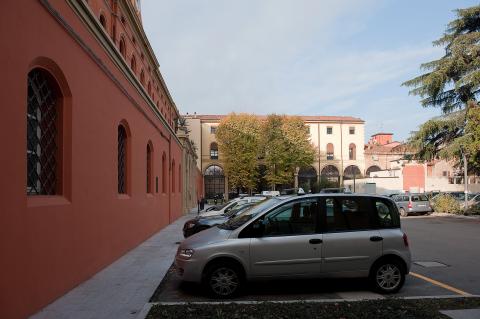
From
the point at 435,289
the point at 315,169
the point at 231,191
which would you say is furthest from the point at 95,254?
the point at 315,169

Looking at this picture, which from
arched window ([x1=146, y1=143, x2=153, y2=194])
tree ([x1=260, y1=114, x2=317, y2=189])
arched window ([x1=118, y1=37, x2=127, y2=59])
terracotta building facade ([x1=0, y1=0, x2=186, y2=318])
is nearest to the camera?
terracotta building facade ([x1=0, y1=0, x2=186, y2=318])

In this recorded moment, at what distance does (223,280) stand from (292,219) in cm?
151

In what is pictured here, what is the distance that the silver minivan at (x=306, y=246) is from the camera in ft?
24.4

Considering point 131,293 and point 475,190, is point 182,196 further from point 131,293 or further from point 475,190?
point 475,190

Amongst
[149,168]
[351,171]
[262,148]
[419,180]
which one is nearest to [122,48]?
[149,168]

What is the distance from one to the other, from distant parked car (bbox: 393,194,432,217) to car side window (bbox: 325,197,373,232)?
2566 cm

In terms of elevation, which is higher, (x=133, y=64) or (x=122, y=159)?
(x=133, y=64)

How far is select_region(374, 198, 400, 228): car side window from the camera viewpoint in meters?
8.09

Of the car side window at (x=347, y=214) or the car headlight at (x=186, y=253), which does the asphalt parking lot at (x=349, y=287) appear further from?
the car side window at (x=347, y=214)

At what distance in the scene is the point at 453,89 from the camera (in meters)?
30.6

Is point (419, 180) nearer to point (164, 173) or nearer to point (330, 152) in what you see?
point (330, 152)

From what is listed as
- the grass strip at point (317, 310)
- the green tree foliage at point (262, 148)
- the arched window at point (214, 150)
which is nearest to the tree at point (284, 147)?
the green tree foliage at point (262, 148)

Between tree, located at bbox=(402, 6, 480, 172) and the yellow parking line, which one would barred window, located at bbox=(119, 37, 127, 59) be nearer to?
the yellow parking line

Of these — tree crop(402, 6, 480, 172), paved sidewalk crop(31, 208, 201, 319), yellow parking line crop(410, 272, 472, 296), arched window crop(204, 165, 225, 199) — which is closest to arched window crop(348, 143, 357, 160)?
arched window crop(204, 165, 225, 199)
